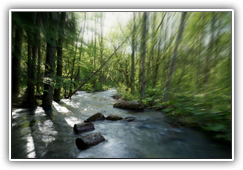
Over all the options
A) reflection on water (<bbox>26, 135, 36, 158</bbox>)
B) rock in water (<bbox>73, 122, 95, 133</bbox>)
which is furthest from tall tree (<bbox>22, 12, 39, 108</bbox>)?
rock in water (<bbox>73, 122, 95, 133</bbox>)

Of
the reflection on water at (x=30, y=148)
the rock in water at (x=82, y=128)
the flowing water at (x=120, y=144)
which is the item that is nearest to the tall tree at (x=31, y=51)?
the flowing water at (x=120, y=144)

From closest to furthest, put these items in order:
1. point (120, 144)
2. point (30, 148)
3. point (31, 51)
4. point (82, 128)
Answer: point (30, 148), point (120, 144), point (82, 128), point (31, 51)

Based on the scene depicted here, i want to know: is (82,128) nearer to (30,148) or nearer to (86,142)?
(86,142)

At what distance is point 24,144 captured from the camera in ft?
9.84

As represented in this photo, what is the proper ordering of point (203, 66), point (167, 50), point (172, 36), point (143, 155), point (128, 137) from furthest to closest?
point (128, 137) → point (143, 155) → point (167, 50) → point (172, 36) → point (203, 66)

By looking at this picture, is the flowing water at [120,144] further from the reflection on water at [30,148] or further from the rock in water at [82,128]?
the rock in water at [82,128]

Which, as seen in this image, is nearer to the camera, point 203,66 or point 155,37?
point 203,66

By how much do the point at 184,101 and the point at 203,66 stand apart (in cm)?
54

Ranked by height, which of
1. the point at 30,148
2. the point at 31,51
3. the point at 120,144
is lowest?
the point at 120,144

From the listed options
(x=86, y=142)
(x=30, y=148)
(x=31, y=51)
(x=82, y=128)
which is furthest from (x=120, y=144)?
(x=31, y=51)

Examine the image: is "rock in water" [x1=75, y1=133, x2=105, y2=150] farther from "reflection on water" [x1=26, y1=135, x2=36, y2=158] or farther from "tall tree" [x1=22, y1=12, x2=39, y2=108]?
"tall tree" [x1=22, y1=12, x2=39, y2=108]

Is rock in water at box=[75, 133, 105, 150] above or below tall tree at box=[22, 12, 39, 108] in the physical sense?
below
